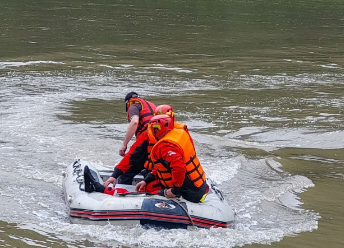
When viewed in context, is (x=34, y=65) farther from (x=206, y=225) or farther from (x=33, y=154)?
(x=206, y=225)

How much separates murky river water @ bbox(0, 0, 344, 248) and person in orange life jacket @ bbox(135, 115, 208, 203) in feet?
1.55

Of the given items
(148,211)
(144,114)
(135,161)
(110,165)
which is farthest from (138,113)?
(110,165)

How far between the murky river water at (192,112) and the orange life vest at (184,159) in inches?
22.4

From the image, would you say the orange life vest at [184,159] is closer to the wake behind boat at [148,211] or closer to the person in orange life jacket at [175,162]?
the person in orange life jacket at [175,162]

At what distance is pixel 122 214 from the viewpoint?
21.4ft

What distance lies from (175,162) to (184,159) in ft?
0.40

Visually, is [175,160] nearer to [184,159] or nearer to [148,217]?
[184,159]

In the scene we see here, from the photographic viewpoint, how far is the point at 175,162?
637 cm

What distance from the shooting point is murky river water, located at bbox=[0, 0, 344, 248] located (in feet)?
22.1

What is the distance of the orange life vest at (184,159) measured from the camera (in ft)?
21.1

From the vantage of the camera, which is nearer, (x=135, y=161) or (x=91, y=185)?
(x=91, y=185)

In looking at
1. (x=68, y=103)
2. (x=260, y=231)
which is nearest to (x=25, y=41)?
(x=68, y=103)

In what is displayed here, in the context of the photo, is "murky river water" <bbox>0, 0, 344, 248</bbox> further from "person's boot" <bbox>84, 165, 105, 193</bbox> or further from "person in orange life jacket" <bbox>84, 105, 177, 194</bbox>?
"person in orange life jacket" <bbox>84, 105, 177, 194</bbox>

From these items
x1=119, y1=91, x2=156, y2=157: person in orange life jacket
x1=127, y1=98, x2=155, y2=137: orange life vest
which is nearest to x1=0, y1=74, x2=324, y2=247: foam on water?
x1=119, y1=91, x2=156, y2=157: person in orange life jacket
